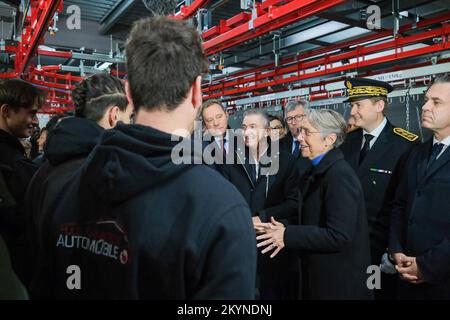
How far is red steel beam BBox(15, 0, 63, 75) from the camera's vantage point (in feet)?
9.82

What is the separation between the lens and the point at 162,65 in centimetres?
88

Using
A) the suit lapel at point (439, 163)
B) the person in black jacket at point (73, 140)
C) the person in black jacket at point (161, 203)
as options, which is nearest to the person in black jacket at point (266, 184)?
the suit lapel at point (439, 163)

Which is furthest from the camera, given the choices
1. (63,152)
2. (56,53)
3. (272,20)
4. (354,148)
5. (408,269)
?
(56,53)

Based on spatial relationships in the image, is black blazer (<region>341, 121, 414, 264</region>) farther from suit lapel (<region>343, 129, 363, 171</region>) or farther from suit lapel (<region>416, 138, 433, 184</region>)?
suit lapel (<region>416, 138, 433, 184</region>)

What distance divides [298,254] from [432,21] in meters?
3.64

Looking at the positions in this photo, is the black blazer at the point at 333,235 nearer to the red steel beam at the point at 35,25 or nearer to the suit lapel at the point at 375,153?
the suit lapel at the point at 375,153

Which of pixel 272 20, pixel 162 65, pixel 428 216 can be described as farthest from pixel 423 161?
pixel 162 65

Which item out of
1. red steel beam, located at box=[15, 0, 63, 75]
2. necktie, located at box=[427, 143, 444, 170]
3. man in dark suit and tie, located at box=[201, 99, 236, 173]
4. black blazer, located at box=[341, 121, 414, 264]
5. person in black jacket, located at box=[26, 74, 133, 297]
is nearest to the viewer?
person in black jacket, located at box=[26, 74, 133, 297]

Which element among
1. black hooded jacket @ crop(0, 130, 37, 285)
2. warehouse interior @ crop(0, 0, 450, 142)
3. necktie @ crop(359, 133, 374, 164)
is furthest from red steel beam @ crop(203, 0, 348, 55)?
black hooded jacket @ crop(0, 130, 37, 285)

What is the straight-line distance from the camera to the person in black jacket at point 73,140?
124 centimetres

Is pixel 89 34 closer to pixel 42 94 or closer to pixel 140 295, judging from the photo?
pixel 42 94

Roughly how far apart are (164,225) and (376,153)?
207 centimetres

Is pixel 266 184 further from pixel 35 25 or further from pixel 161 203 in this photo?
pixel 35 25

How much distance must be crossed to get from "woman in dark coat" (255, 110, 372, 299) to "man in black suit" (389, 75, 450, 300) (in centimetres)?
25
